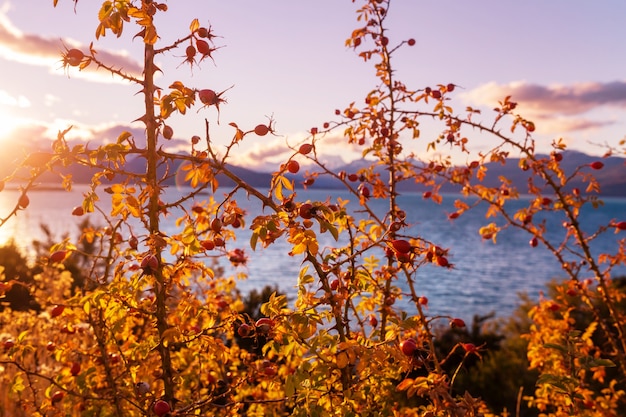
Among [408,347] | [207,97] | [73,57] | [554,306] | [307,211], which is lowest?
[554,306]

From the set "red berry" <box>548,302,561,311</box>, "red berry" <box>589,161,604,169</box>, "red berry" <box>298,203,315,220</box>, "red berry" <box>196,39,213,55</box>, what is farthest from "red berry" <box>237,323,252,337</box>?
"red berry" <box>589,161,604,169</box>

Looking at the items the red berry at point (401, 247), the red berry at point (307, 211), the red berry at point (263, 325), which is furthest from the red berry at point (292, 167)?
the red berry at point (263, 325)

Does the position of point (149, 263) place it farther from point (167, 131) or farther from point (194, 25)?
point (194, 25)

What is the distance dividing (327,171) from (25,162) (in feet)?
6.17

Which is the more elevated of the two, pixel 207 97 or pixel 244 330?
pixel 207 97

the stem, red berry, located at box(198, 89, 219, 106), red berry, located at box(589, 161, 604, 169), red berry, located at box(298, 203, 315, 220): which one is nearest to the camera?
red berry, located at box(298, 203, 315, 220)

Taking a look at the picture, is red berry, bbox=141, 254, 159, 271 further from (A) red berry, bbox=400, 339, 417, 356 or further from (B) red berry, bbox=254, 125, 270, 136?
(A) red berry, bbox=400, 339, 417, 356

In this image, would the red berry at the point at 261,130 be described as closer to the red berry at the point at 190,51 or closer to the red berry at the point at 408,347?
the red berry at the point at 190,51

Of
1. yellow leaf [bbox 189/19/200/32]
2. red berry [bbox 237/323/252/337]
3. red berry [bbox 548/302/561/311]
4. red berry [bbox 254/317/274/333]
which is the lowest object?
red berry [bbox 548/302/561/311]

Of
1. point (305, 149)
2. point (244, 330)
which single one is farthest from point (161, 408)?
point (305, 149)

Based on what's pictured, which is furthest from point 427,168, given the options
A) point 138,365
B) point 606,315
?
point 606,315

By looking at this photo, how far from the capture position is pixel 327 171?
3258mm

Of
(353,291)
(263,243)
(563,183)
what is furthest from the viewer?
(563,183)

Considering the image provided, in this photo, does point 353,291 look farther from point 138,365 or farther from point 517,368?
point 517,368
